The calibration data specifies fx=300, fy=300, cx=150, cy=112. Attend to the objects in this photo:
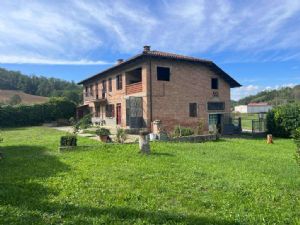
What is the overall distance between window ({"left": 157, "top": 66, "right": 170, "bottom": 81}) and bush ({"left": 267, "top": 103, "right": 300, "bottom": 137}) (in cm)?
925

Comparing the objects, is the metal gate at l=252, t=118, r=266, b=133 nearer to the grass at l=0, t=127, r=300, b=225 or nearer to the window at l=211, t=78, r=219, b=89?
the window at l=211, t=78, r=219, b=89

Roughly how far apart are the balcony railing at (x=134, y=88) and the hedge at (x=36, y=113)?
1795cm

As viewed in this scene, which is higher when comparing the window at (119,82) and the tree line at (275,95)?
the tree line at (275,95)

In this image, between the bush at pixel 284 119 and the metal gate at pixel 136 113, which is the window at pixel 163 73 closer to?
the metal gate at pixel 136 113

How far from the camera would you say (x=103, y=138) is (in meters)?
17.0

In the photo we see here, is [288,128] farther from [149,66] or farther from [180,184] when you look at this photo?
[180,184]

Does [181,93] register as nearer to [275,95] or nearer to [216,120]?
[216,120]

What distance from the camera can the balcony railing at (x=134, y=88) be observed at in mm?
24109

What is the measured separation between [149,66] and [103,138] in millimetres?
8379

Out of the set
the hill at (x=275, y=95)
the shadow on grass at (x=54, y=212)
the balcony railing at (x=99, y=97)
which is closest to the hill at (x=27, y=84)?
the balcony railing at (x=99, y=97)

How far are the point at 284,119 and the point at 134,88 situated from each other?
12.4 metres

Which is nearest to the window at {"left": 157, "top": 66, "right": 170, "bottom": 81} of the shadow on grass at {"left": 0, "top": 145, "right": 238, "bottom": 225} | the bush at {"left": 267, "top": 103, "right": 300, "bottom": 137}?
the bush at {"left": 267, "top": 103, "right": 300, "bottom": 137}

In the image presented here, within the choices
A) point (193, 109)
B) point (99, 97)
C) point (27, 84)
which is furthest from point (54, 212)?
point (27, 84)

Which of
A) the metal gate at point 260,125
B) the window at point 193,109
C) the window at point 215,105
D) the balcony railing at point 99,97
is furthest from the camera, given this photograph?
the balcony railing at point 99,97
